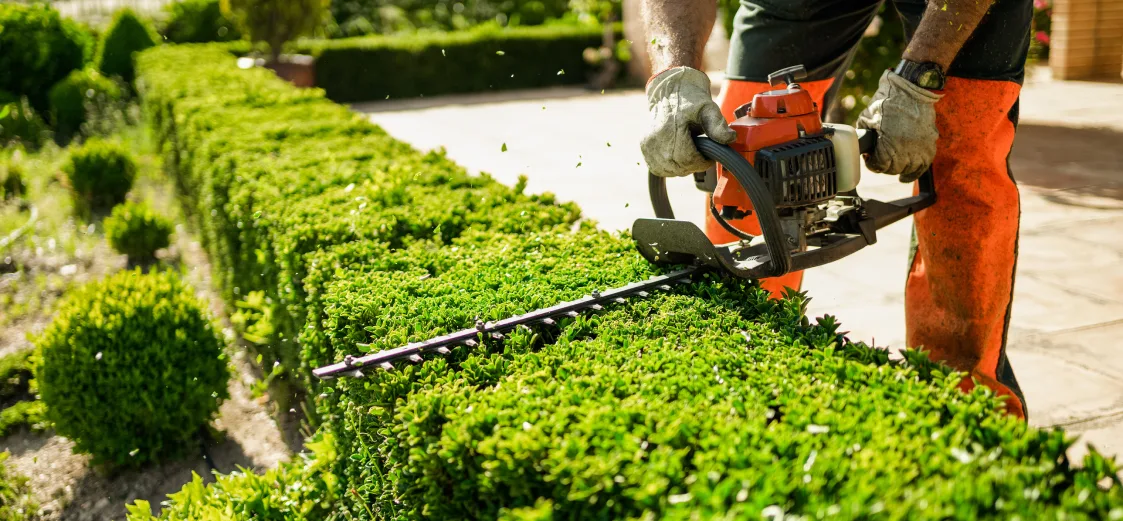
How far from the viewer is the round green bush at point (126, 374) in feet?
11.1

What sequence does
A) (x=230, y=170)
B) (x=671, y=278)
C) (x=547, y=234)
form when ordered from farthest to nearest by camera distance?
1. (x=230, y=170)
2. (x=547, y=234)
3. (x=671, y=278)

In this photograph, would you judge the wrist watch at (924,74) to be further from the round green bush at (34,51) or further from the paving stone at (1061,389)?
the round green bush at (34,51)

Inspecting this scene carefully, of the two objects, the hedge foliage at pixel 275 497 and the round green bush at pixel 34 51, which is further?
the round green bush at pixel 34 51

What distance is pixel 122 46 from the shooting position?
11562mm

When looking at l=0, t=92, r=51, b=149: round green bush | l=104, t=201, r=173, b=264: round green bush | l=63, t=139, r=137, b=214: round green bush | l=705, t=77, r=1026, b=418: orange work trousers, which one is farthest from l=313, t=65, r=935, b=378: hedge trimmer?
l=0, t=92, r=51, b=149: round green bush

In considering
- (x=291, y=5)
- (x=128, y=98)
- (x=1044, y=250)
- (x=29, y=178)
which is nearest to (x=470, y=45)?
(x=291, y=5)

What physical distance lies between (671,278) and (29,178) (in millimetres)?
6884

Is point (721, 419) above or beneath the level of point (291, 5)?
beneath

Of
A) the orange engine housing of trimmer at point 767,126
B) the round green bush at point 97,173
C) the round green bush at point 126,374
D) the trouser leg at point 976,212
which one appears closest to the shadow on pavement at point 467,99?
the round green bush at point 97,173

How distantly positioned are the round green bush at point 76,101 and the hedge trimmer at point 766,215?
956cm

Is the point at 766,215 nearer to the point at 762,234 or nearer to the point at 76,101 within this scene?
the point at 762,234

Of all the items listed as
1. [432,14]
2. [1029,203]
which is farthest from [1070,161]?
[432,14]

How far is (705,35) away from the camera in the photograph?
8.09 ft

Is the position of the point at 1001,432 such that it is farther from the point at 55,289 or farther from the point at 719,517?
the point at 55,289
